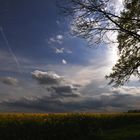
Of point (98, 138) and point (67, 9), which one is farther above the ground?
point (67, 9)

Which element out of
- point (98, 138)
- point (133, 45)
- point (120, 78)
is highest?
point (133, 45)

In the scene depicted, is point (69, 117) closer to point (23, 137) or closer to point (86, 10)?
point (23, 137)

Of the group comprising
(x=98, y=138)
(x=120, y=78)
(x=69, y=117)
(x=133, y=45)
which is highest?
(x=133, y=45)

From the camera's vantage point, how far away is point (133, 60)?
30.3 m

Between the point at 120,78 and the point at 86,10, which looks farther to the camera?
the point at 120,78

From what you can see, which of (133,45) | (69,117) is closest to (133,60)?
(133,45)

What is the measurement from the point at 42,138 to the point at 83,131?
581 centimetres

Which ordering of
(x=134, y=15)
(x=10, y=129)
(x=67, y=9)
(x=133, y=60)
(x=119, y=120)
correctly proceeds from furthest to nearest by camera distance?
(x=119, y=120) < (x=133, y=60) < (x=134, y=15) < (x=67, y=9) < (x=10, y=129)

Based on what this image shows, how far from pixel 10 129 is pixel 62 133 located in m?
4.59

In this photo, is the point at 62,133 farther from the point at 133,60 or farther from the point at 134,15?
the point at 134,15

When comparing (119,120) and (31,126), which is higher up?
(119,120)

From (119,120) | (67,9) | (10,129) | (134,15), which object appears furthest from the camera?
(119,120)

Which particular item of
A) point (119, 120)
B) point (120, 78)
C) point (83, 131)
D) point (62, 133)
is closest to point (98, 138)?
point (62, 133)

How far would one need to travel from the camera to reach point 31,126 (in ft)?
81.4
